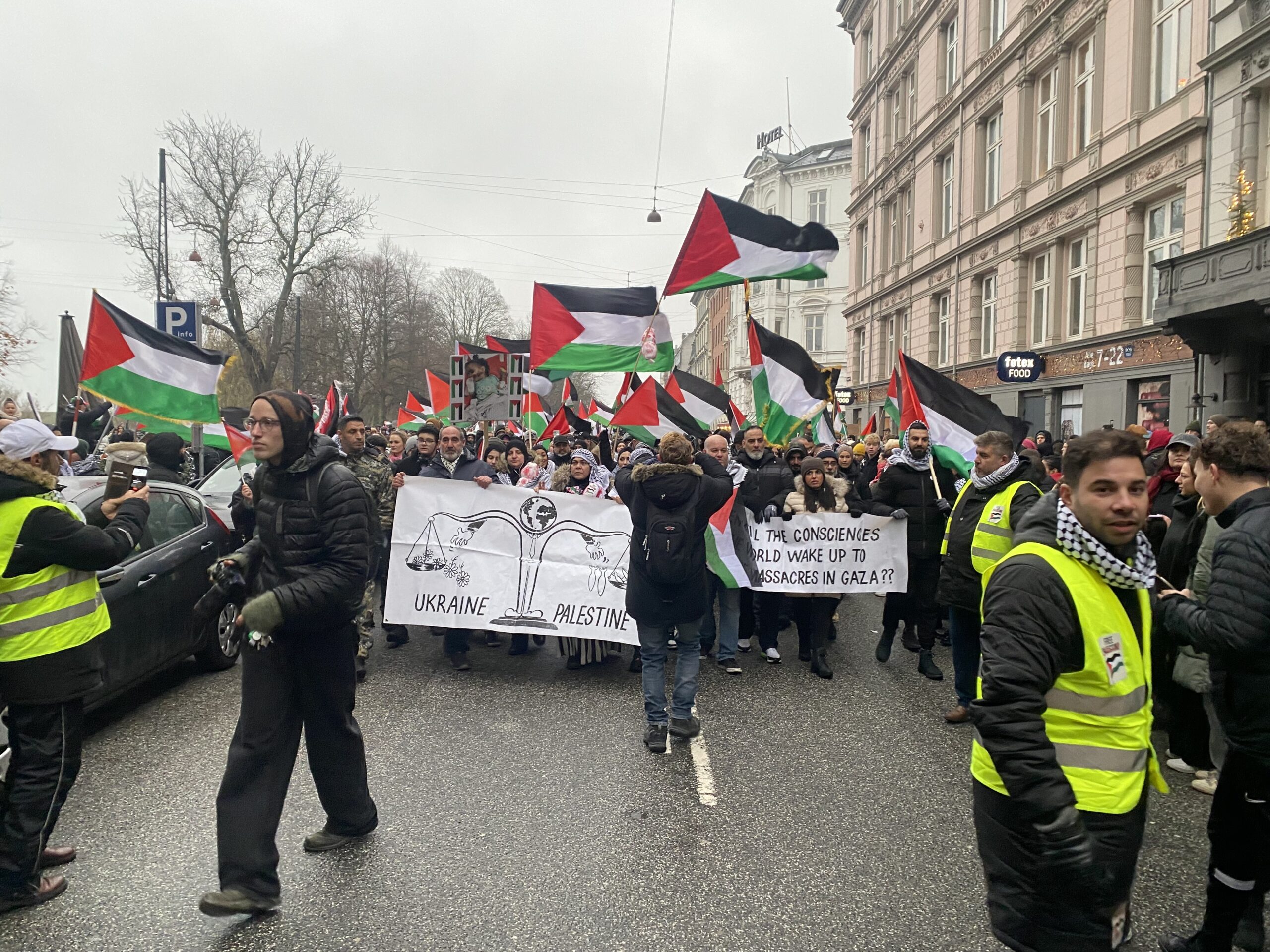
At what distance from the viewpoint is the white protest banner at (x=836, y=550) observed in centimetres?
758

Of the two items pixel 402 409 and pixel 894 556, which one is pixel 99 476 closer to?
pixel 894 556

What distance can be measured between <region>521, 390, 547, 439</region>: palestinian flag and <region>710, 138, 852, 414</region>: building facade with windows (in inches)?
1688

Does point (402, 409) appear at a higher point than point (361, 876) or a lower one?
higher

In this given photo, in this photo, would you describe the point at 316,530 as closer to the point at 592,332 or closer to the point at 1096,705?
the point at 1096,705

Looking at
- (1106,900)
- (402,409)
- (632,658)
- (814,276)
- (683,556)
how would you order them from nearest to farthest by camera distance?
1. (1106,900)
2. (683,556)
3. (632,658)
4. (814,276)
5. (402,409)

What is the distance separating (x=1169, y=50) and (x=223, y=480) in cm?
2084

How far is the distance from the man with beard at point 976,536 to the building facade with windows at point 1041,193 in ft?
24.1

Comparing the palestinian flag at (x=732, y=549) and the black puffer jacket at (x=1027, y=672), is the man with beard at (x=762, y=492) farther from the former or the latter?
the black puffer jacket at (x=1027, y=672)

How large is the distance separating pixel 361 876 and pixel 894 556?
5533mm

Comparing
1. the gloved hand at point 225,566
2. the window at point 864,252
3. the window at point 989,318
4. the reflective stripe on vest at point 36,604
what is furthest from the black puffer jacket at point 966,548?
the window at point 864,252

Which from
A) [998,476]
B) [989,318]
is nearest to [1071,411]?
[989,318]

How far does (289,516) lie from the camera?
3.50m

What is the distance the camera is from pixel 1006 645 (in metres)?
2.09

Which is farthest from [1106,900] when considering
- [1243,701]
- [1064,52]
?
[1064,52]
